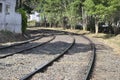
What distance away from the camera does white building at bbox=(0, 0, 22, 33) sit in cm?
3503

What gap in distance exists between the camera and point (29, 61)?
639 inches

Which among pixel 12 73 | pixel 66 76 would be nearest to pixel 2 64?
pixel 12 73

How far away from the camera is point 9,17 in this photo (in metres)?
36.0

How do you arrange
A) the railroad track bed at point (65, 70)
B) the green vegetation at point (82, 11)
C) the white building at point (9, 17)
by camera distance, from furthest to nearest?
the green vegetation at point (82, 11) → the white building at point (9, 17) → the railroad track bed at point (65, 70)

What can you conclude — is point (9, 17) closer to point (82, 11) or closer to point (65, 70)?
point (65, 70)

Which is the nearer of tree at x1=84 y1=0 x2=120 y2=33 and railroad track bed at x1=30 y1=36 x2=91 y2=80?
railroad track bed at x1=30 y1=36 x2=91 y2=80

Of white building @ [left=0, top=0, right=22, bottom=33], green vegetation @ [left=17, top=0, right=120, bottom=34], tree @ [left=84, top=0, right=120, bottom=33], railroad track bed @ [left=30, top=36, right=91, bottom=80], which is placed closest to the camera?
railroad track bed @ [left=30, top=36, right=91, bottom=80]

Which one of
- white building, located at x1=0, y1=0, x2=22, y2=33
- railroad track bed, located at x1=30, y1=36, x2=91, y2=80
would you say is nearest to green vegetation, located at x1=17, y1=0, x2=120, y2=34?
white building, located at x1=0, y1=0, x2=22, y2=33

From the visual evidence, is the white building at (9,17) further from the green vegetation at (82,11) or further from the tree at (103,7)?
the green vegetation at (82,11)

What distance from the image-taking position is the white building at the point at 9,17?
35031 millimetres

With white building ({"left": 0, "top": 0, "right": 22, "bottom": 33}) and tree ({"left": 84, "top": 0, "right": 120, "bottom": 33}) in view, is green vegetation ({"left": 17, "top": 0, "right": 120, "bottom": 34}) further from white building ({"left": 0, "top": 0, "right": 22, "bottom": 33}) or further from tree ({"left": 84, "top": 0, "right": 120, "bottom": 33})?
white building ({"left": 0, "top": 0, "right": 22, "bottom": 33})

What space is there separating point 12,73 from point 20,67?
1.54m

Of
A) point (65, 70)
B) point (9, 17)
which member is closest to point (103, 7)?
point (9, 17)

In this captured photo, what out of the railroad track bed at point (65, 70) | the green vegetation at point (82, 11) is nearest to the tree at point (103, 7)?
the green vegetation at point (82, 11)
